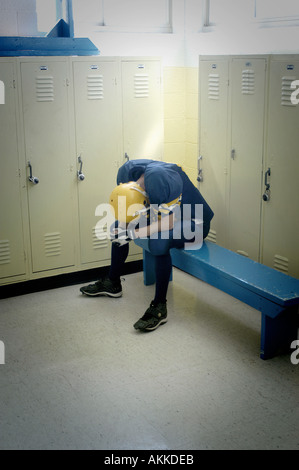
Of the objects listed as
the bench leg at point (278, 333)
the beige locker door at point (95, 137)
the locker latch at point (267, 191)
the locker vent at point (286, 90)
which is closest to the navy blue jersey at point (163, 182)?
the locker latch at point (267, 191)

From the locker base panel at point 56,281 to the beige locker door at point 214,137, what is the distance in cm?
92

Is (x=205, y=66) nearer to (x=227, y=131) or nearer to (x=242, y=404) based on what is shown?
(x=227, y=131)

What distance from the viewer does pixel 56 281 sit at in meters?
4.71

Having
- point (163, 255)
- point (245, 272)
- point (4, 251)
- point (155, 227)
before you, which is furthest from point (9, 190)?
point (245, 272)

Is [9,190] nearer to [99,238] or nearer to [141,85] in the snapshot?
[99,238]

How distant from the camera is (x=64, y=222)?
460cm

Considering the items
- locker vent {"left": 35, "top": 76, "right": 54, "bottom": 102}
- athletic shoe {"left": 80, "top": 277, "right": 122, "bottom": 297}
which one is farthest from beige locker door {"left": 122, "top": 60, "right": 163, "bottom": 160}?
athletic shoe {"left": 80, "top": 277, "right": 122, "bottom": 297}

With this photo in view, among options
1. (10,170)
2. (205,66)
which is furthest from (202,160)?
(10,170)

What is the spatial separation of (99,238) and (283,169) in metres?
1.70

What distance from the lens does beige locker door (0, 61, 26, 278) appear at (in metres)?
4.18

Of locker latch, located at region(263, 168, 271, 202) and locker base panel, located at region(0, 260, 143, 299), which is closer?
locker latch, located at region(263, 168, 271, 202)

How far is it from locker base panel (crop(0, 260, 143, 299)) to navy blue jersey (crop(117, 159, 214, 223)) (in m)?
1.04

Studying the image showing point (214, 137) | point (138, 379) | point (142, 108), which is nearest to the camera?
point (138, 379)

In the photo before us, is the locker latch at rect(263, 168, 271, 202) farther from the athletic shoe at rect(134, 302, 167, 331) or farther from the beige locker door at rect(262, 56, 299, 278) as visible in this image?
the athletic shoe at rect(134, 302, 167, 331)
